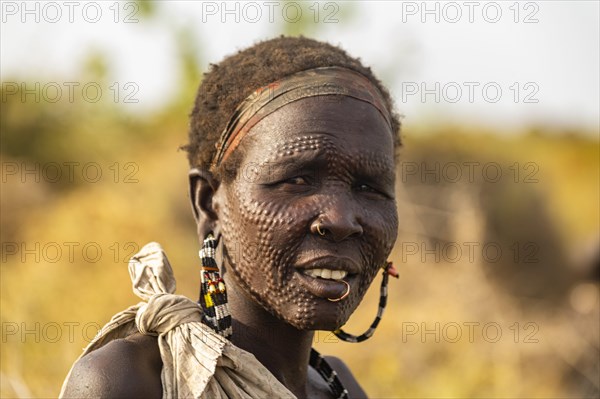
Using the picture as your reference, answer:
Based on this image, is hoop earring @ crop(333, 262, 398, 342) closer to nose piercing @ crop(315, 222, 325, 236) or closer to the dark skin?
the dark skin

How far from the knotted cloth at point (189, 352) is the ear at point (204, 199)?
7.8 inches

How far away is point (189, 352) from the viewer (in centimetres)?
235

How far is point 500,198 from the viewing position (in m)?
11.5

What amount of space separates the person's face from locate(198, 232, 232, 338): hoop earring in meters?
0.05

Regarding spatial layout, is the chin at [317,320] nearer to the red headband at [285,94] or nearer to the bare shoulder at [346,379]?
the red headband at [285,94]

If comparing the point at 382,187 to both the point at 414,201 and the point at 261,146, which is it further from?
the point at 414,201

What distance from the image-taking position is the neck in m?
2.59

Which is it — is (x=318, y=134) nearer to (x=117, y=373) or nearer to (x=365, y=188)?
(x=365, y=188)

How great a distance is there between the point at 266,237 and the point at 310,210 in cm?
13

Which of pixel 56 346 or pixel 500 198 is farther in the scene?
pixel 500 198

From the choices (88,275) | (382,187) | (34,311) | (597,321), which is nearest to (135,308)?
(382,187)

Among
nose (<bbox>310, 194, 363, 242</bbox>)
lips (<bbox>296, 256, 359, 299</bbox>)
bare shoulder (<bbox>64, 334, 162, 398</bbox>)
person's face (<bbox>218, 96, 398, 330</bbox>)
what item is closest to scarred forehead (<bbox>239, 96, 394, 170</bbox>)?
person's face (<bbox>218, 96, 398, 330</bbox>)

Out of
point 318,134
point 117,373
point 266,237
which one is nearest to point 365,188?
point 318,134

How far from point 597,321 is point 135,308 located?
6807 millimetres
